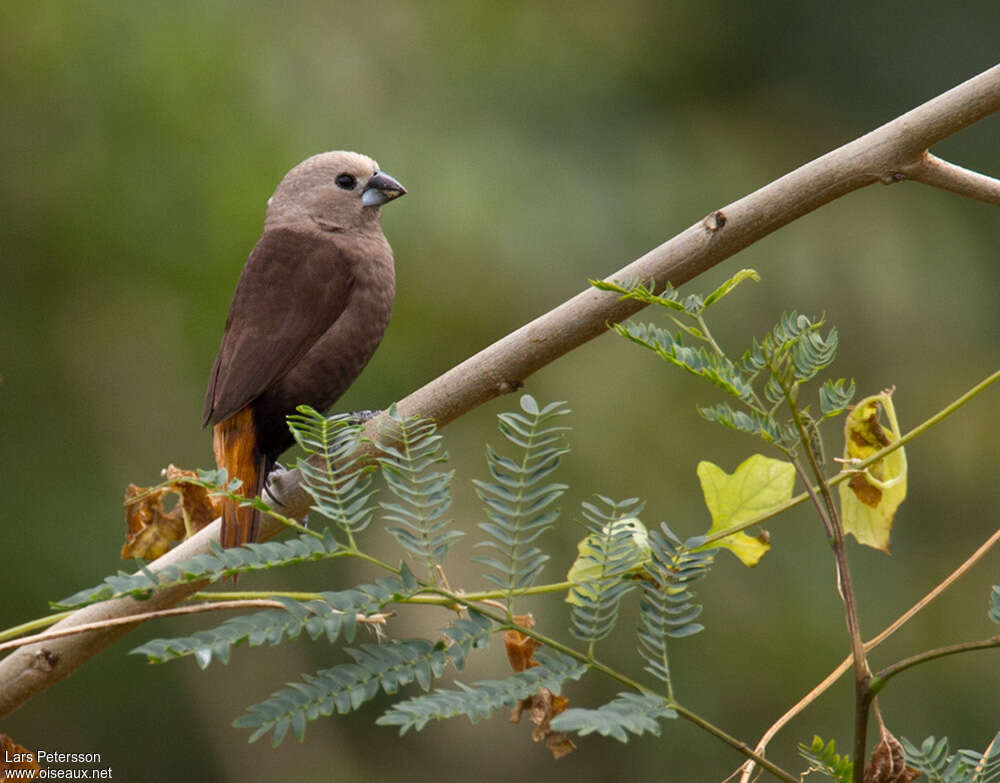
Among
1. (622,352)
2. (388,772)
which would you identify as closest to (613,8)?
(622,352)

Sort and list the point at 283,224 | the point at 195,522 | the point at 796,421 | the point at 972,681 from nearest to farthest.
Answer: the point at 796,421
the point at 195,522
the point at 283,224
the point at 972,681

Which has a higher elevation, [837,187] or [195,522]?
[837,187]

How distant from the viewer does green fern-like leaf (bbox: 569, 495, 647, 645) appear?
1.51 m

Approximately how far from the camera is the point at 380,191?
3.39 metres

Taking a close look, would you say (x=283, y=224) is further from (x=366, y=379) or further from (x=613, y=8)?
(x=613, y=8)

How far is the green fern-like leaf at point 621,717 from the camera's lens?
1.16 metres

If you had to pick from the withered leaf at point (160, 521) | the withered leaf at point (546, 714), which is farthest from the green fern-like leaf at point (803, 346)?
the withered leaf at point (160, 521)

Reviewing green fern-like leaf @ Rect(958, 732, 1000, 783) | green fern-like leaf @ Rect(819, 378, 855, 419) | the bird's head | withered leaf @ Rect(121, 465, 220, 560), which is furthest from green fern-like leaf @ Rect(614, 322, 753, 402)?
the bird's head

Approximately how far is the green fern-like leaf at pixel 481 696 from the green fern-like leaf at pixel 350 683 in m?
0.04

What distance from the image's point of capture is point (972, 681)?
5.91 metres

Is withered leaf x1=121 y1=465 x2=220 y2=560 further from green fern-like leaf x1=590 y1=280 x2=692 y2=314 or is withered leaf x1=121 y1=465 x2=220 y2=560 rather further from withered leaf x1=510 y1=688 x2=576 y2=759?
green fern-like leaf x1=590 y1=280 x2=692 y2=314

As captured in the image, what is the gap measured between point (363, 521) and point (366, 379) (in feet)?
13.1

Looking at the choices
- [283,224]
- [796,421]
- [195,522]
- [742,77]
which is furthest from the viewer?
[742,77]

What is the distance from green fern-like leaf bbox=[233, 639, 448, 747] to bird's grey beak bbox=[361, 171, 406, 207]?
2.14 metres
